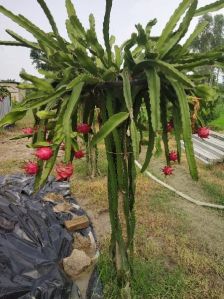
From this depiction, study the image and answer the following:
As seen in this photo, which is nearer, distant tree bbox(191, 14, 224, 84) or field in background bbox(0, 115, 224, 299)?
field in background bbox(0, 115, 224, 299)

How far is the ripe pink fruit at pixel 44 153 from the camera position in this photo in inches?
72.6

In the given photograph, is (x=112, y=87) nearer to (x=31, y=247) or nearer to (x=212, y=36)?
(x=31, y=247)

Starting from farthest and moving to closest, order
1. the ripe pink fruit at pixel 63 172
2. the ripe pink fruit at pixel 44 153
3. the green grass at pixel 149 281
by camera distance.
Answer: the green grass at pixel 149 281
the ripe pink fruit at pixel 63 172
the ripe pink fruit at pixel 44 153

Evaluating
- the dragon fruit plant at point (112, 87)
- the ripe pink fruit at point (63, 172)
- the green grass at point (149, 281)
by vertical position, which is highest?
the dragon fruit plant at point (112, 87)

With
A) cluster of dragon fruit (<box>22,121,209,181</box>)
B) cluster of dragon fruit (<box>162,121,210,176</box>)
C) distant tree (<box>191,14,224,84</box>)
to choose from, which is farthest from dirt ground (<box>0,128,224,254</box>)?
distant tree (<box>191,14,224,84</box>)

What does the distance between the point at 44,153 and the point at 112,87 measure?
0.80 m

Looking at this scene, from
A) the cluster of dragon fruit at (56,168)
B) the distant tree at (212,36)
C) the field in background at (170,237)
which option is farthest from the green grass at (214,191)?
the distant tree at (212,36)

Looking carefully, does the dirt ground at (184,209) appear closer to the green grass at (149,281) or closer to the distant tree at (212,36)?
the green grass at (149,281)

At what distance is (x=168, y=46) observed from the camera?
2.16 meters

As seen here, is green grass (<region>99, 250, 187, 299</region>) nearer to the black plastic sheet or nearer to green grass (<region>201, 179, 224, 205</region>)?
the black plastic sheet

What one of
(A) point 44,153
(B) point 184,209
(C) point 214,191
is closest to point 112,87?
(A) point 44,153

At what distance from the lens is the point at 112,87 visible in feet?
7.80

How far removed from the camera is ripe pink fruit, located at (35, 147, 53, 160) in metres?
1.84

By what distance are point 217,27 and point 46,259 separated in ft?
128
